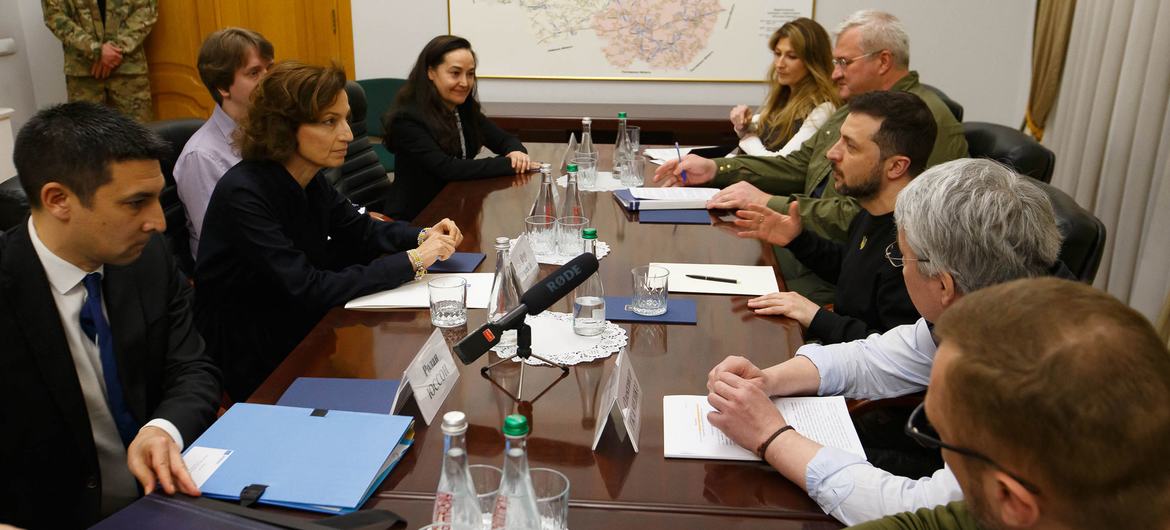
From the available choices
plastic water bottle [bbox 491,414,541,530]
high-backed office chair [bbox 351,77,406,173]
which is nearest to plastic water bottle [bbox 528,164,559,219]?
plastic water bottle [bbox 491,414,541,530]

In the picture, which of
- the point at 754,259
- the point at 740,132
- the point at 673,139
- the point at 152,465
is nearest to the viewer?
the point at 152,465

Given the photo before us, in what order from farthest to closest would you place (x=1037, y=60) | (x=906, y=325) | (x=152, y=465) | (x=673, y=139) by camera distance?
(x=673, y=139), (x=1037, y=60), (x=906, y=325), (x=152, y=465)


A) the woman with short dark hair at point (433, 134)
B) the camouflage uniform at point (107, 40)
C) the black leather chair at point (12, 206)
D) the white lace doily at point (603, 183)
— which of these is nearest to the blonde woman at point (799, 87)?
the white lace doily at point (603, 183)

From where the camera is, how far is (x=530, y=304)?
5.28ft

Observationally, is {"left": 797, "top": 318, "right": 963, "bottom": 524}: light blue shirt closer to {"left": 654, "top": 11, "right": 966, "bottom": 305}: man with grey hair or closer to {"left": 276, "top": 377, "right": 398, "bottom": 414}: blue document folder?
{"left": 276, "top": 377, "right": 398, "bottom": 414}: blue document folder

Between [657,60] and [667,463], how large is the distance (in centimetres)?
427

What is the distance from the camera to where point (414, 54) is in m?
5.50

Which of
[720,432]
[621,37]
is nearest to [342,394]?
[720,432]

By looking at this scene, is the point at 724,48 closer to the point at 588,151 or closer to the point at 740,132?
the point at 740,132

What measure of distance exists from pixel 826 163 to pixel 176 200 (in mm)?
2207

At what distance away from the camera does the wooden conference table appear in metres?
1.34

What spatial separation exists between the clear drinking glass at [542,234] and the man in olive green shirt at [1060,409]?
161 centimetres

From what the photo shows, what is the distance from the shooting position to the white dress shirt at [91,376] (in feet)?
5.55

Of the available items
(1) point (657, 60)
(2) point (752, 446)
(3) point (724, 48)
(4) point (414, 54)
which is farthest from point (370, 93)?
(2) point (752, 446)
